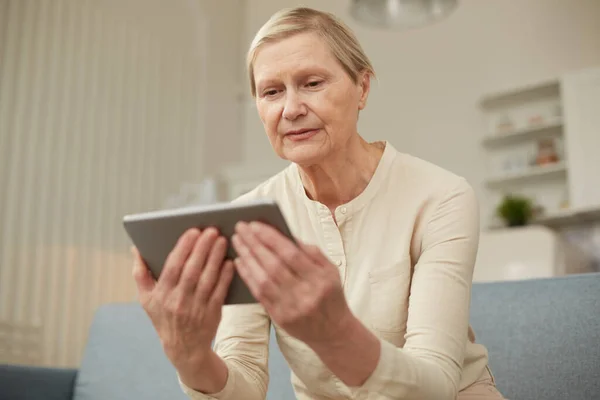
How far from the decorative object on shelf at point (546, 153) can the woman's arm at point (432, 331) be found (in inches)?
142

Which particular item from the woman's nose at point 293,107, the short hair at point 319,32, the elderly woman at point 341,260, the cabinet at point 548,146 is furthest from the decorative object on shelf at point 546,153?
the woman's nose at point 293,107

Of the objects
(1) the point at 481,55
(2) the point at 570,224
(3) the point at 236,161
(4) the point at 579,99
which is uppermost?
(1) the point at 481,55

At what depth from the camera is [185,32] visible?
510 cm

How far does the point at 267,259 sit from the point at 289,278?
0.11 feet

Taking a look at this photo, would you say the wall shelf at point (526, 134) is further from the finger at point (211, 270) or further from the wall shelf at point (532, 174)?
the finger at point (211, 270)

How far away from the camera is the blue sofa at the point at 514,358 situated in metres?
1.47

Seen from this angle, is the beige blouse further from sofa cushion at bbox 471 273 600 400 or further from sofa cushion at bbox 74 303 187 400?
sofa cushion at bbox 74 303 187 400

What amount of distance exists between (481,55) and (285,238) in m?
4.53

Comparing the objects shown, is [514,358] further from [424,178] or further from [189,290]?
[189,290]

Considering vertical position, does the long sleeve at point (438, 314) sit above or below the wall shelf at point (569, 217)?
above

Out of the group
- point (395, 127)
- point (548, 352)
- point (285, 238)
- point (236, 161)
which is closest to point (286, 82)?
point (285, 238)

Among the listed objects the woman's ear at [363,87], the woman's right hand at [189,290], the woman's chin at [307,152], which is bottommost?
the woman's right hand at [189,290]

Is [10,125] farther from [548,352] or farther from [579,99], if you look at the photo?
[579,99]

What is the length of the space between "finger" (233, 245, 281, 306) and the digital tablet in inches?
2.2
